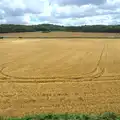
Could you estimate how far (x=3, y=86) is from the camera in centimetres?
2161

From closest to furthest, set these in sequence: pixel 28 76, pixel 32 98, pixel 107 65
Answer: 1. pixel 32 98
2. pixel 28 76
3. pixel 107 65

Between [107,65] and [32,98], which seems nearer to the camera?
[32,98]

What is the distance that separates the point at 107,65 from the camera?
1227 inches

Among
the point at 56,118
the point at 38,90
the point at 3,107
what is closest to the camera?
the point at 56,118

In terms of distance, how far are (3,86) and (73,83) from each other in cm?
423

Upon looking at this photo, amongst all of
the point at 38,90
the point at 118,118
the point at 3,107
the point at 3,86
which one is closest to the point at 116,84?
the point at 38,90

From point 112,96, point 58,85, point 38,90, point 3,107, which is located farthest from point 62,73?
point 3,107

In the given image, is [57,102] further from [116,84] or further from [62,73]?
[62,73]

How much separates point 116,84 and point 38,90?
16.1 ft

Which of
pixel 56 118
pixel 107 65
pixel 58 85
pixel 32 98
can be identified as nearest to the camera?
pixel 56 118

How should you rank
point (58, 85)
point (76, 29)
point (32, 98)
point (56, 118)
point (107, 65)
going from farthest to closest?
point (76, 29)
point (107, 65)
point (58, 85)
point (32, 98)
point (56, 118)

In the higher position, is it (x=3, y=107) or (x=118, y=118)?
(x=118, y=118)

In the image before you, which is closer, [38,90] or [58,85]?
[38,90]

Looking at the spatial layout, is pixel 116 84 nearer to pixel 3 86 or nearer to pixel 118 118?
pixel 3 86
